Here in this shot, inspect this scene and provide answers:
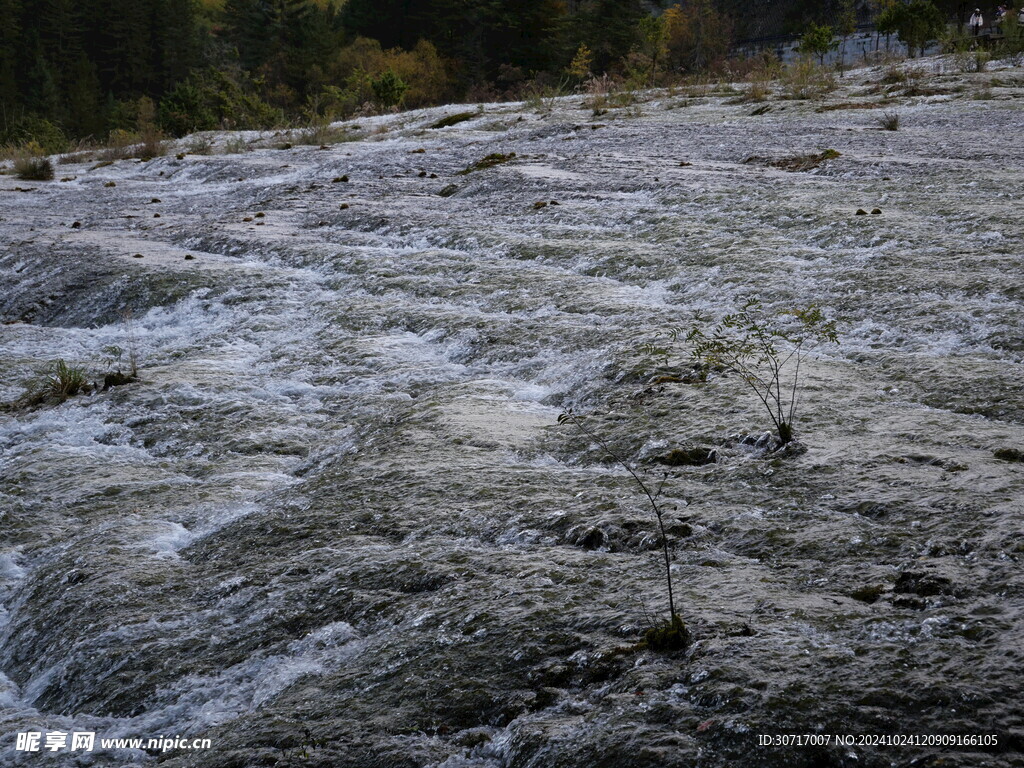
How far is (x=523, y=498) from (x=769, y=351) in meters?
1.50

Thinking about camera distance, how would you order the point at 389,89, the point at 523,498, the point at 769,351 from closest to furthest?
the point at 523,498 < the point at 769,351 < the point at 389,89

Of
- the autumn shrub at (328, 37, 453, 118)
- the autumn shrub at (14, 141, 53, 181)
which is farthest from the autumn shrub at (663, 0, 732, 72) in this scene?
the autumn shrub at (14, 141, 53, 181)

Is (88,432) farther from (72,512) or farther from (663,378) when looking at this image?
(663,378)

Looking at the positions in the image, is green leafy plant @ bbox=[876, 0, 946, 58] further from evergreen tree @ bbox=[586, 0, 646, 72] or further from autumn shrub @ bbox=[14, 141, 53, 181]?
autumn shrub @ bbox=[14, 141, 53, 181]

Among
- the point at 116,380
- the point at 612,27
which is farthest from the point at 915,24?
the point at 116,380

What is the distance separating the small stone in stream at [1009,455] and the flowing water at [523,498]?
0.07 metres

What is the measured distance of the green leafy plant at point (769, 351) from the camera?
4.48m

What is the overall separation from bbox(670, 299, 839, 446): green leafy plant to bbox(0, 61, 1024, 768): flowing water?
149 mm

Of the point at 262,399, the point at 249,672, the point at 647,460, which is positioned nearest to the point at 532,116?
the point at 262,399

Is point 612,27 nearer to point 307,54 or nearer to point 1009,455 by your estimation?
point 307,54

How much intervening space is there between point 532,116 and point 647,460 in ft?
54.8

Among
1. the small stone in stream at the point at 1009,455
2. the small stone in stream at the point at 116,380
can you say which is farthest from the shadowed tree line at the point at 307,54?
the small stone in stream at the point at 1009,455

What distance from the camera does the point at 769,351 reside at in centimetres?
449

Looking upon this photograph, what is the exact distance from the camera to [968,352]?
17.1 feet
